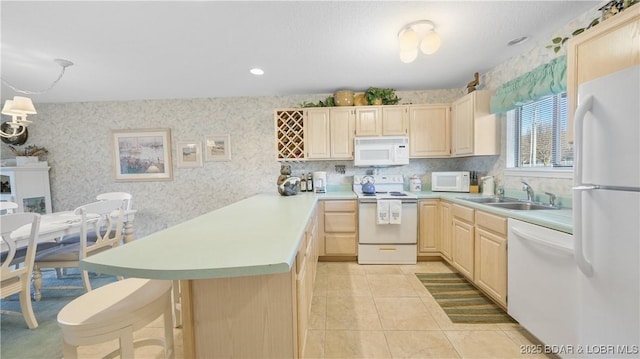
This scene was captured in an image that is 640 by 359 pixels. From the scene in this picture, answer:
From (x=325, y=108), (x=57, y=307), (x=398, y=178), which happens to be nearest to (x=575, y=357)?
(x=398, y=178)

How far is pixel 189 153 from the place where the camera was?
146 inches

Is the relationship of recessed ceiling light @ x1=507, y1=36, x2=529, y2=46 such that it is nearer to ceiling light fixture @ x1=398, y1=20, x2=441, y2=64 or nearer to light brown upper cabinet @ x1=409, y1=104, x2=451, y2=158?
ceiling light fixture @ x1=398, y1=20, x2=441, y2=64

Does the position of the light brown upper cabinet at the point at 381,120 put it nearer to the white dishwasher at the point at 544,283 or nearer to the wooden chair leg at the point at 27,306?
the white dishwasher at the point at 544,283

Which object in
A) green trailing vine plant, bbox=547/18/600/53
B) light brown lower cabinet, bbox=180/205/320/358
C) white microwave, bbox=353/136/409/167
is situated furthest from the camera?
white microwave, bbox=353/136/409/167

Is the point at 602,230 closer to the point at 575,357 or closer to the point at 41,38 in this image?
the point at 575,357

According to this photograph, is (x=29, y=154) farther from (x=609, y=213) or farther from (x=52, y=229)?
(x=609, y=213)

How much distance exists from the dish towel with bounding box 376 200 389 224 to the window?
56.1 inches

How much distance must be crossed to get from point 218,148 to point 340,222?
87.2 inches

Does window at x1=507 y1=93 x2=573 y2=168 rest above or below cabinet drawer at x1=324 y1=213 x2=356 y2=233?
above

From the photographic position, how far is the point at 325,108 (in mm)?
3250

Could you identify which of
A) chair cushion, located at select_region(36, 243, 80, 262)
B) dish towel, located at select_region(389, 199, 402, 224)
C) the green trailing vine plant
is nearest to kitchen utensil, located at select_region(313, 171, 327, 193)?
dish towel, located at select_region(389, 199, 402, 224)

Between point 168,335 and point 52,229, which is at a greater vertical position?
point 52,229

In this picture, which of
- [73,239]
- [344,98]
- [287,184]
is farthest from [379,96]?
[73,239]

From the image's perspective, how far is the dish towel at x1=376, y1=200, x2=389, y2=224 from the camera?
9.41 ft
